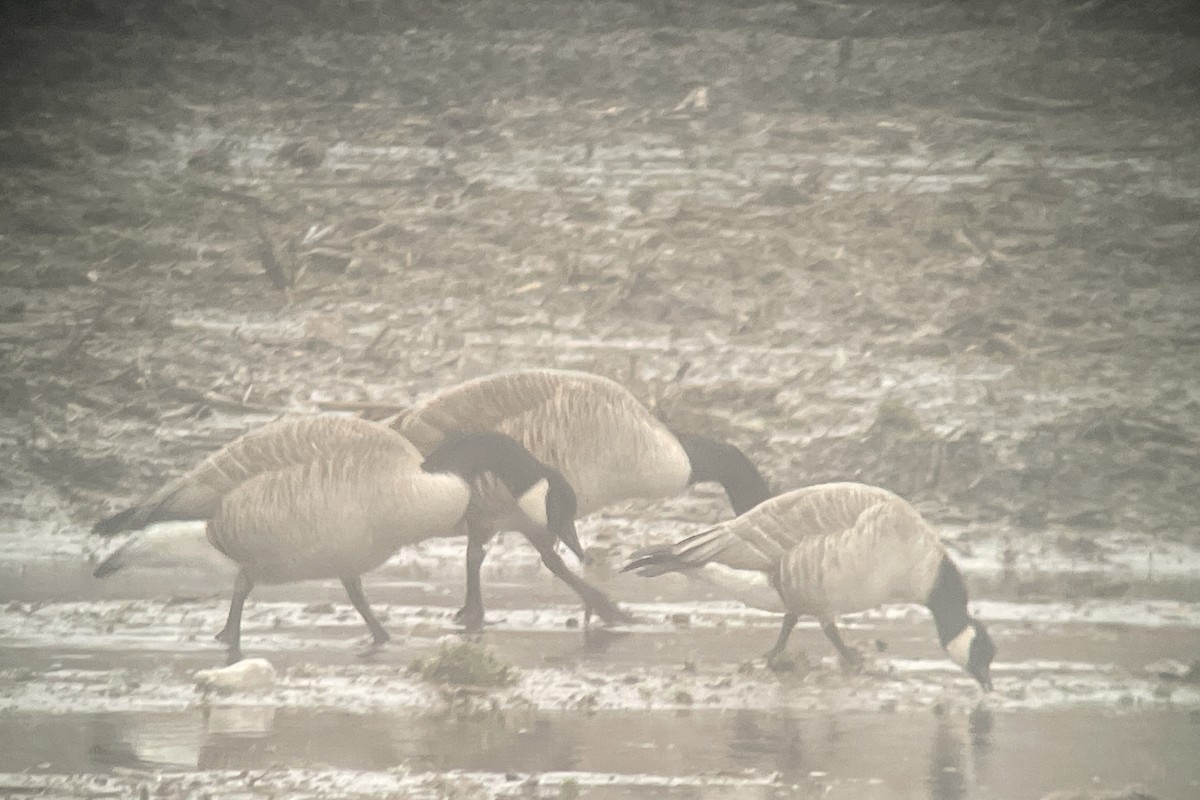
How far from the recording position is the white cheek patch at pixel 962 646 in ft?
16.1

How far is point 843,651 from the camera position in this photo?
4887 millimetres

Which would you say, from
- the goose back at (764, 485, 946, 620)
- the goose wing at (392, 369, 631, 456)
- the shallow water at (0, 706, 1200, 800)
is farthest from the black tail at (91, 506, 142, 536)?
the goose back at (764, 485, 946, 620)

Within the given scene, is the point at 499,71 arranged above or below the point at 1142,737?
above

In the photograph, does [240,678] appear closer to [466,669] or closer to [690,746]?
[466,669]

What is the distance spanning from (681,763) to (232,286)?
325 centimetres

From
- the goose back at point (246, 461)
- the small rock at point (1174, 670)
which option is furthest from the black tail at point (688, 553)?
the small rock at point (1174, 670)

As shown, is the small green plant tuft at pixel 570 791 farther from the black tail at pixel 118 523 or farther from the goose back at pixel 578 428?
the black tail at pixel 118 523

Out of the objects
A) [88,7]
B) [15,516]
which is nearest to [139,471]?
[15,516]

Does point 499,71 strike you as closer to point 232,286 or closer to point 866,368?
point 232,286

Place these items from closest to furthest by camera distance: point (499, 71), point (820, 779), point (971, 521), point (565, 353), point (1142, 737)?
point (820, 779)
point (1142, 737)
point (971, 521)
point (565, 353)
point (499, 71)

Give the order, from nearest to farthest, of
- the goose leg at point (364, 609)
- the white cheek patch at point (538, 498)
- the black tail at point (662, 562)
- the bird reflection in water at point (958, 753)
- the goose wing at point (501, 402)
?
the bird reflection in water at point (958, 753) → the black tail at point (662, 562) → the goose leg at point (364, 609) → the white cheek patch at point (538, 498) → the goose wing at point (501, 402)

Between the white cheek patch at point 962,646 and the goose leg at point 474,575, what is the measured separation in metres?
1.58

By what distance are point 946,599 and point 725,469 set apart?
0.93 metres

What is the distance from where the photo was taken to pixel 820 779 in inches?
162
